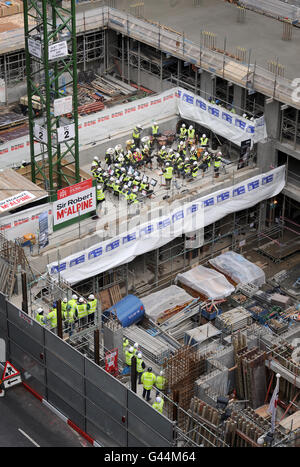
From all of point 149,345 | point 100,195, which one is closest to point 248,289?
point 149,345

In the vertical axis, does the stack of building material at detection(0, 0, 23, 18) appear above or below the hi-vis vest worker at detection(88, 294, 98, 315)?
above

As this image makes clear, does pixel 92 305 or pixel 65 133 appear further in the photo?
pixel 65 133

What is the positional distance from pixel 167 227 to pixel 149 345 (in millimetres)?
7380

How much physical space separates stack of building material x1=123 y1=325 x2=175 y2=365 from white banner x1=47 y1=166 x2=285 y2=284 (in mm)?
3755

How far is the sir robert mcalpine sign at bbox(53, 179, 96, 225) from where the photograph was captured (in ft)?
155

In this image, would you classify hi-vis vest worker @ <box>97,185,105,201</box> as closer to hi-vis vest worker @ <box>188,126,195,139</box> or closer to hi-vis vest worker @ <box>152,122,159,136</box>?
hi-vis vest worker @ <box>152,122,159,136</box>

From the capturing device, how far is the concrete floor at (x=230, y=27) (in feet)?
186

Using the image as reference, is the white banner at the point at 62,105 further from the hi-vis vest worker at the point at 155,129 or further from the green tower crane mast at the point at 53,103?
the hi-vis vest worker at the point at 155,129

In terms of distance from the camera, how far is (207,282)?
48.6 metres

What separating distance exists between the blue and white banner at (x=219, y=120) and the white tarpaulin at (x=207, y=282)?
8.29m

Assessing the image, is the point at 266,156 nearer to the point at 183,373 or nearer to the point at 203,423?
the point at 183,373

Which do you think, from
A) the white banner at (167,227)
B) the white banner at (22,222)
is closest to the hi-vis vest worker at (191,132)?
the white banner at (167,227)

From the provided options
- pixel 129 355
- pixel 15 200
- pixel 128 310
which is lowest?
pixel 128 310

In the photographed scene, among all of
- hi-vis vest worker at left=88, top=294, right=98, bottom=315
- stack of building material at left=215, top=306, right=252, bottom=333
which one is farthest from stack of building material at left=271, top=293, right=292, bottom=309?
hi-vis vest worker at left=88, top=294, right=98, bottom=315
